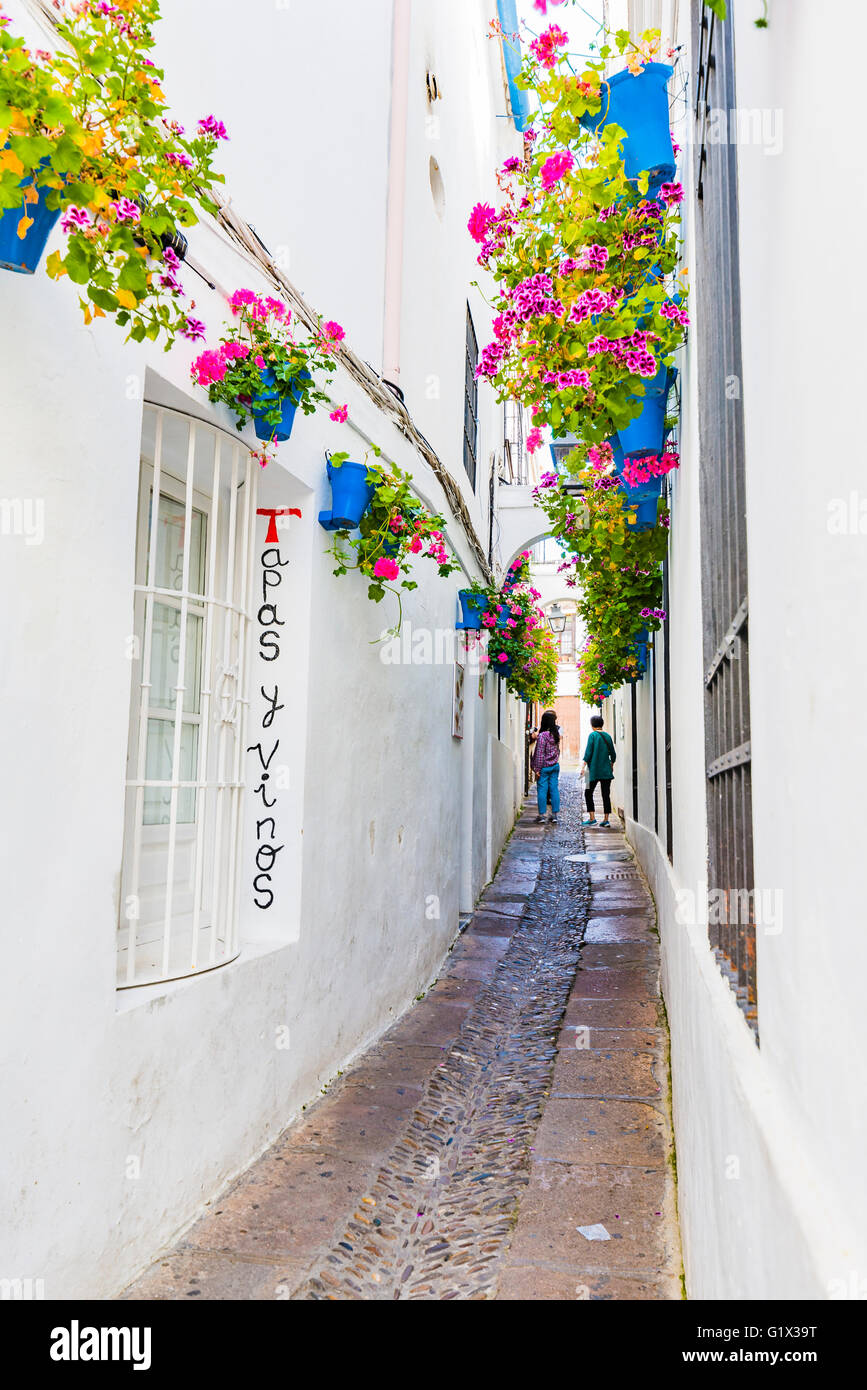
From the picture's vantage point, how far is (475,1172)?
140 inches

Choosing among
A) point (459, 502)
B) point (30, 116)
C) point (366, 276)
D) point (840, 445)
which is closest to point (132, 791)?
point (30, 116)

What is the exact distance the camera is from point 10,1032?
2.21m

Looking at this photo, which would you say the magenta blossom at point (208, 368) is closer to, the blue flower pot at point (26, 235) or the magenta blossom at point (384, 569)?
the blue flower pot at point (26, 235)

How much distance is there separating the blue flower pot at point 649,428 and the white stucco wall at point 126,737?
130 centimetres

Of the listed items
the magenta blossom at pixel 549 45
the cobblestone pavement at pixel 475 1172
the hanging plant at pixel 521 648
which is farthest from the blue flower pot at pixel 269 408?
the hanging plant at pixel 521 648

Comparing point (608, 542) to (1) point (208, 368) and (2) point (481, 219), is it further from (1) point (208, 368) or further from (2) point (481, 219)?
(1) point (208, 368)

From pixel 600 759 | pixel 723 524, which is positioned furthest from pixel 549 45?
pixel 600 759

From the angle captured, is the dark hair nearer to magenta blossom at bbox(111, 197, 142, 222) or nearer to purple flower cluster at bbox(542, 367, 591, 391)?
purple flower cluster at bbox(542, 367, 591, 391)

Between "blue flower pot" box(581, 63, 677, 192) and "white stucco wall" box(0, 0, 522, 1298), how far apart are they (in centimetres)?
134

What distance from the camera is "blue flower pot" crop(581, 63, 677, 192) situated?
3.27 meters

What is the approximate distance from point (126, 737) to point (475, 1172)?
2060 mm

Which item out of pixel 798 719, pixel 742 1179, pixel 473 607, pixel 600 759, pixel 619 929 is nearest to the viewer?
pixel 798 719

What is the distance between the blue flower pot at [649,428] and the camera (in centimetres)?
369
